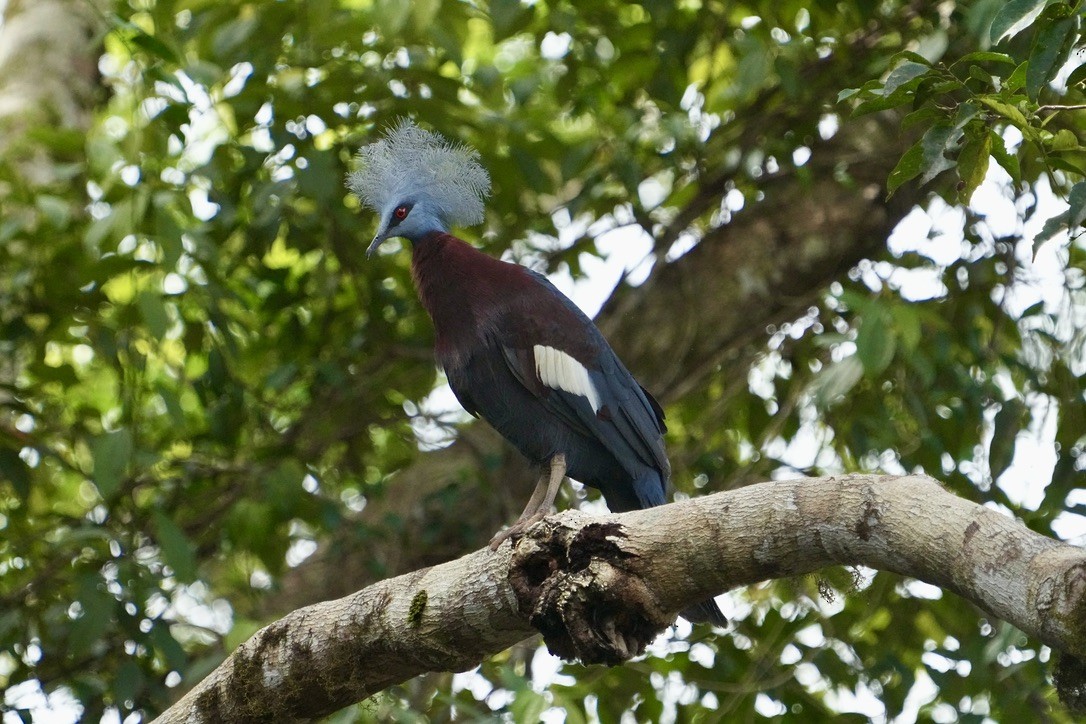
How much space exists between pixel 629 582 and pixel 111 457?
196cm

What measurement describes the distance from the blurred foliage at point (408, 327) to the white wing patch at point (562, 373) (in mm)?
745

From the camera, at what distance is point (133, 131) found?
3906mm

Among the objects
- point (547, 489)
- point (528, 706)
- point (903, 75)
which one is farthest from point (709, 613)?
point (903, 75)

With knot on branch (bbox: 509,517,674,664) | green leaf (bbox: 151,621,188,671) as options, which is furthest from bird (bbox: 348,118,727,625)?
green leaf (bbox: 151,621,188,671)

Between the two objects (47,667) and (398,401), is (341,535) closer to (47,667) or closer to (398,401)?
(398,401)

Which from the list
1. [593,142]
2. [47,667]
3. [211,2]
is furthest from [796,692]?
[211,2]

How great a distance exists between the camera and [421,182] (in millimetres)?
3969

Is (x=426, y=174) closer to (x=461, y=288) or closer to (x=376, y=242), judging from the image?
(x=376, y=242)

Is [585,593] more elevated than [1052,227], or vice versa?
[1052,227]

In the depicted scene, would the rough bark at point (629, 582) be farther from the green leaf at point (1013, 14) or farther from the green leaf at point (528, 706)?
the green leaf at point (1013, 14)

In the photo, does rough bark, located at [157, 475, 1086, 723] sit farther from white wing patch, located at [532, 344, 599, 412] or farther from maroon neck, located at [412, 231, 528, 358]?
maroon neck, located at [412, 231, 528, 358]

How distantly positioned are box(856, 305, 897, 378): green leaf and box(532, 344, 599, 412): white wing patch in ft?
2.77

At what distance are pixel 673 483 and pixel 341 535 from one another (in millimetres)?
1407

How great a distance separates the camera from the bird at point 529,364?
3602 mm
